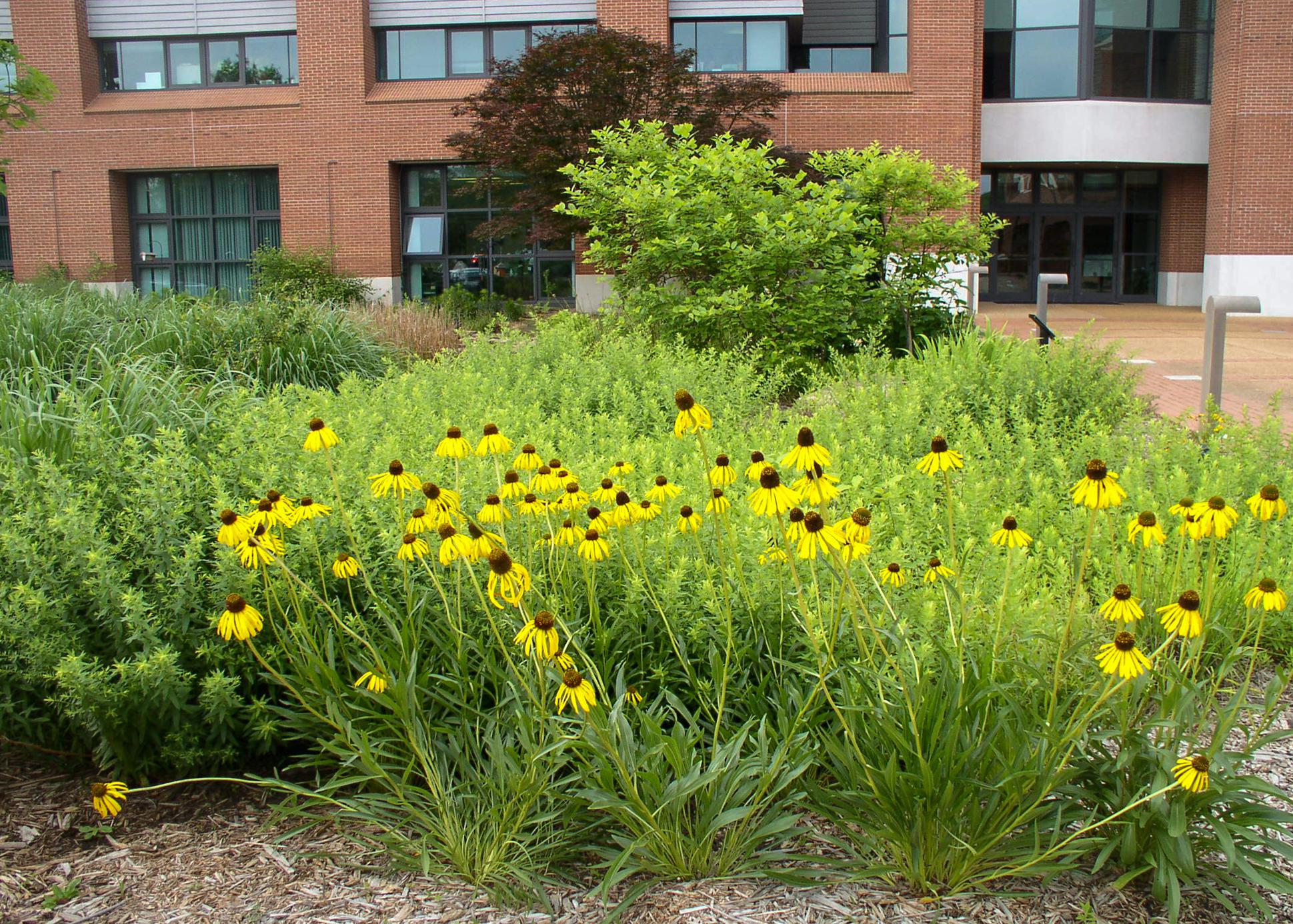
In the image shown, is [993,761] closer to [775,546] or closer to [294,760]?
[775,546]

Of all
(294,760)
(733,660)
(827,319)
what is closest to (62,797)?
(294,760)

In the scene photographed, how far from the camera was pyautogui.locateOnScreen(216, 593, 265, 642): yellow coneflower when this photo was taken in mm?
2332

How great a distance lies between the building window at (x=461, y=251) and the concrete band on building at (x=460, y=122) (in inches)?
2.1

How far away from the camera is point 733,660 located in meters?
3.12

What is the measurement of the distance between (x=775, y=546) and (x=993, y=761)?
0.79 m

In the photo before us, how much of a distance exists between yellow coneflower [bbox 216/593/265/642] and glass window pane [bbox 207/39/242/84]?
86.6 feet

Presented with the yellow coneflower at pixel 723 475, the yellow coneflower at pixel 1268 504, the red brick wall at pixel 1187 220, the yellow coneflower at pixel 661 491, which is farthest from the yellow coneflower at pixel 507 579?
the red brick wall at pixel 1187 220

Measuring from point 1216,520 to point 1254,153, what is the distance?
2587 cm

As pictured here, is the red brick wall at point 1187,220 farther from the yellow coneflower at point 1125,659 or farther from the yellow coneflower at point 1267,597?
the yellow coneflower at point 1125,659

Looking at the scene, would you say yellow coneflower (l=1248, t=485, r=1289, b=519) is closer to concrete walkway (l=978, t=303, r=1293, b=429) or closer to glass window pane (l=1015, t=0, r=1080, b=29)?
concrete walkway (l=978, t=303, r=1293, b=429)

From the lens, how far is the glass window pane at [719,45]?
24.0 meters

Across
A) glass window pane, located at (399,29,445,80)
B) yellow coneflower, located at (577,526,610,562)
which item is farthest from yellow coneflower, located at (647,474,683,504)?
glass window pane, located at (399,29,445,80)

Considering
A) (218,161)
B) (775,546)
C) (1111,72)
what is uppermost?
(1111,72)

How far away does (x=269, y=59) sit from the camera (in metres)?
25.5
